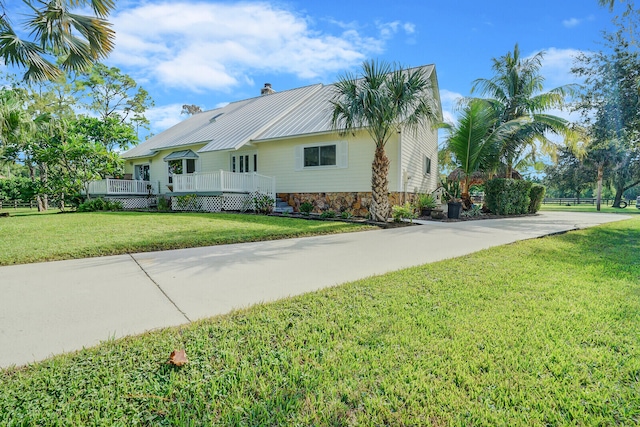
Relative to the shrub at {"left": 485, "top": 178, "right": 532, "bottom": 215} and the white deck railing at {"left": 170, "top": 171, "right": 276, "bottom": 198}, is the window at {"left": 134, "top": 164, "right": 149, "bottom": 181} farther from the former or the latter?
the shrub at {"left": 485, "top": 178, "right": 532, "bottom": 215}

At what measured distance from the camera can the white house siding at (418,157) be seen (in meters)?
13.9

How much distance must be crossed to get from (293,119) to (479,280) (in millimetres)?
13228

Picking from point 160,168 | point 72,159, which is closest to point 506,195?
point 160,168

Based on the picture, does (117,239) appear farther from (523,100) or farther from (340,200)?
(523,100)

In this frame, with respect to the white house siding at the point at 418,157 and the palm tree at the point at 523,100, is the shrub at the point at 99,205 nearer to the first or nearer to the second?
the white house siding at the point at 418,157

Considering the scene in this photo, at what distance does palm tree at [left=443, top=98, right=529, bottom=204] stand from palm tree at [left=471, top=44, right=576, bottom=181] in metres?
0.95

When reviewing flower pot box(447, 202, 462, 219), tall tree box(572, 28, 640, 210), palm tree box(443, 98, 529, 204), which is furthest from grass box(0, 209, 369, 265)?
tall tree box(572, 28, 640, 210)

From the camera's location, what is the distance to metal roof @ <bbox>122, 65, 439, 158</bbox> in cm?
1452

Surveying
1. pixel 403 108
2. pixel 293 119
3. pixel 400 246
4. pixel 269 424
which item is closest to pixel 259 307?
pixel 269 424

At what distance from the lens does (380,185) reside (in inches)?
426

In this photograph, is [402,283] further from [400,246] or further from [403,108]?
[403,108]

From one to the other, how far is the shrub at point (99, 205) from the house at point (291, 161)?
166 cm

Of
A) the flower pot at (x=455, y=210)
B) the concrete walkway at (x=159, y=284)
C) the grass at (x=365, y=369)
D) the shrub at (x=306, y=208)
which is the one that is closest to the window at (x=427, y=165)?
the flower pot at (x=455, y=210)

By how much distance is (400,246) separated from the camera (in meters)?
6.71
